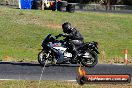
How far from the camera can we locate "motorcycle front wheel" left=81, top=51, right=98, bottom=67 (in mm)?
19109

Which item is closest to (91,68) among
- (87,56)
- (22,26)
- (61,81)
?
(87,56)

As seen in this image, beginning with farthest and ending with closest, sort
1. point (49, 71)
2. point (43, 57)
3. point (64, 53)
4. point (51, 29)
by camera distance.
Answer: point (51, 29)
point (64, 53)
point (43, 57)
point (49, 71)

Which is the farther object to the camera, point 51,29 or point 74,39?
point 51,29

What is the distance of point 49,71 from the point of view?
17.5m

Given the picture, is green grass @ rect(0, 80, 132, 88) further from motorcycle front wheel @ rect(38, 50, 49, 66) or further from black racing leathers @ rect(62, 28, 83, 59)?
black racing leathers @ rect(62, 28, 83, 59)

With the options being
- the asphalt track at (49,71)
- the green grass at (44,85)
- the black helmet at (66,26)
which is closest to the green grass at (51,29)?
the asphalt track at (49,71)

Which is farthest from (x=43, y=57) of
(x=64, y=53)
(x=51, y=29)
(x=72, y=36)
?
(x=51, y=29)

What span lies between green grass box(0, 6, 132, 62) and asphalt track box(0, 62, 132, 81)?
18.5ft

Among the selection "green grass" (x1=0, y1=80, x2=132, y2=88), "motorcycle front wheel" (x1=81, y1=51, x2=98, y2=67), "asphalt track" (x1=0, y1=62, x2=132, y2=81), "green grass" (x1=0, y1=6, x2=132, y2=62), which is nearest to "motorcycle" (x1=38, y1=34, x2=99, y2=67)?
"motorcycle front wheel" (x1=81, y1=51, x2=98, y2=67)

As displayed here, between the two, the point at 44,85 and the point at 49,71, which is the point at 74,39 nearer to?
the point at 49,71

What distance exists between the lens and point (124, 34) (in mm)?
39250

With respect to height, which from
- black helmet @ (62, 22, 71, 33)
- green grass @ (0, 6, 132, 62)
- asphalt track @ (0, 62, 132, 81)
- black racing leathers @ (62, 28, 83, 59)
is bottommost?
green grass @ (0, 6, 132, 62)

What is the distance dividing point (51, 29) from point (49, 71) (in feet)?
67.5

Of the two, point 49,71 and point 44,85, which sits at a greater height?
point 44,85
